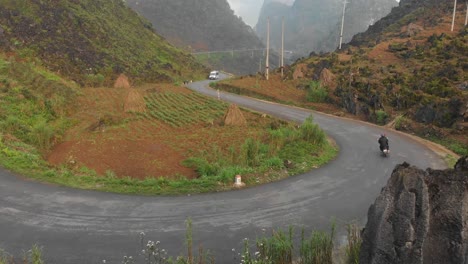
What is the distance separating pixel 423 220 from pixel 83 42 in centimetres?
5449

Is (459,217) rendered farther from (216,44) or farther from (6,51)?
(216,44)

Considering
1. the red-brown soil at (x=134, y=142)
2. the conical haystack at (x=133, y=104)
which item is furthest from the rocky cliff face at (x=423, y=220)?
the conical haystack at (x=133, y=104)

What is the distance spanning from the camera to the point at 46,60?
41.2 metres

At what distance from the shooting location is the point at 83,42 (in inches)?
2029

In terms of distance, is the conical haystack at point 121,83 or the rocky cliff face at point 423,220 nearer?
the rocky cliff face at point 423,220

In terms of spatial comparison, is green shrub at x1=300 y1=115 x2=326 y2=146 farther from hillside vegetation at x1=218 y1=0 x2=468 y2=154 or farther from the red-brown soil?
hillside vegetation at x1=218 y1=0 x2=468 y2=154

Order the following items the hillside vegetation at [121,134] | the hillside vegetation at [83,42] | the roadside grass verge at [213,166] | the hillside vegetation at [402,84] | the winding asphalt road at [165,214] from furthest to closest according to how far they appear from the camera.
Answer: the hillside vegetation at [83,42] < the hillside vegetation at [402,84] < the hillside vegetation at [121,134] < the roadside grass verge at [213,166] < the winding asphalt road at [165,214]

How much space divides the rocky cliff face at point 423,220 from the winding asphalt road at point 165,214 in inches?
147

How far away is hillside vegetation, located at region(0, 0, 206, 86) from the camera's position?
4200cm

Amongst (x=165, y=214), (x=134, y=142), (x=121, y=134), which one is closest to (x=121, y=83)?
(x=121, y=134)

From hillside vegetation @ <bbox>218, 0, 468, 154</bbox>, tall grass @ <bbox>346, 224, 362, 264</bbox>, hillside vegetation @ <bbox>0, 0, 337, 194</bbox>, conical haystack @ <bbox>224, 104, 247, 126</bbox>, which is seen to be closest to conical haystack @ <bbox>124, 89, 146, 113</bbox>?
hillside vegetation @ <bbox>0, 0, 337, 194</bbox>

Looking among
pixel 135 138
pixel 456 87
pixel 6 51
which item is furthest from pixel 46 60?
pixel 456 87

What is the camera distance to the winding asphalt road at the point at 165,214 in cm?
890

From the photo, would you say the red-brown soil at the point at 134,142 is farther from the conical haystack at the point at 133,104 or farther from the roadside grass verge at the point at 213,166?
the roadside grass verge at the point at 213,166
